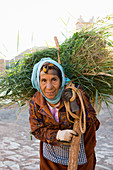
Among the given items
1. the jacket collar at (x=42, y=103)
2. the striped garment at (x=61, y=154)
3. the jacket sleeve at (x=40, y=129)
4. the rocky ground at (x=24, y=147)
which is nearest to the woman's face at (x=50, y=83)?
the jacket collar at (x=42, y=103)

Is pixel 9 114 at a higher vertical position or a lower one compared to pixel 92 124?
lower

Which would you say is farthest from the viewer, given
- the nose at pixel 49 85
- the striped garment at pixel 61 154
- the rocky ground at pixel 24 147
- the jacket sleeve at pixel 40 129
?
the rocky ground at pixel 24 147

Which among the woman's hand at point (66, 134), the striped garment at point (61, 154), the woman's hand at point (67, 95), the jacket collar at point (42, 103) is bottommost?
the striped garment at point (61, 154)

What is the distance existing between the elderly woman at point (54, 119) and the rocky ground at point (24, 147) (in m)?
0.69

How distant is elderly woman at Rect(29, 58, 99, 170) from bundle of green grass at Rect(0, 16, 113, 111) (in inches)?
6.4

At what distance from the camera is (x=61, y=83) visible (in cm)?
190

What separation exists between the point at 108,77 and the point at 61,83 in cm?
49

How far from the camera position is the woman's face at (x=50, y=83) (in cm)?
184

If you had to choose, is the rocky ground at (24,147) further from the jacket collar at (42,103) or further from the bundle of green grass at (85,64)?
the jacket collar at (42,103)

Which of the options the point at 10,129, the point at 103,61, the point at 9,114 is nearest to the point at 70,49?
the point at 103,61

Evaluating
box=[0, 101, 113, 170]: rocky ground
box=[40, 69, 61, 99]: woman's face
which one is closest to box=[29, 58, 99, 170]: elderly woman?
box=[40, 69, 61, 99]: woman's face

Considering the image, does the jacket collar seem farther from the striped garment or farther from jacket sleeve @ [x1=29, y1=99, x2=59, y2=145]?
the striped garment

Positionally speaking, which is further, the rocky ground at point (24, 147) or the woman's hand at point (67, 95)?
the rocky ground at point (24, 147)

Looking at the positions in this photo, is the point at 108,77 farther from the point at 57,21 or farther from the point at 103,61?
the point at 57,21
